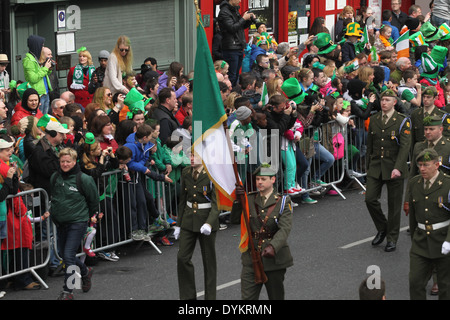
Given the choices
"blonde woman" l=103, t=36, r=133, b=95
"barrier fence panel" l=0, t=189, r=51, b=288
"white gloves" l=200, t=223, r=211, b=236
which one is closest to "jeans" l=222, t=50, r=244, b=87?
"blonde woman" l=103, t=36, r=133, b=95

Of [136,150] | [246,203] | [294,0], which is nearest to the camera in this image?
[246,203]

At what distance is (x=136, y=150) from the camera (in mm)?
12734

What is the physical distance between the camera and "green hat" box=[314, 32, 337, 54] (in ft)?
63.8

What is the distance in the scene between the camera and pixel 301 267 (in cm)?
1217

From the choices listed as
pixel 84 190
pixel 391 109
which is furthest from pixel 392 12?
pixel 84 190

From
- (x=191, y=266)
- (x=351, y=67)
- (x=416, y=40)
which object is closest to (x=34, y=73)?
(x=191, y=266)

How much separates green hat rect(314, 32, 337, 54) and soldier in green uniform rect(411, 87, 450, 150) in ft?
18.7

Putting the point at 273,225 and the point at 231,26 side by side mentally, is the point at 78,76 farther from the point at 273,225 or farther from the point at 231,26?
the point at 273,225

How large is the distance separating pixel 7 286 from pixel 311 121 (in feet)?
18.9

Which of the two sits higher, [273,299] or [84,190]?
[84,190]

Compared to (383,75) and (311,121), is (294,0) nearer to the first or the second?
(383,75)

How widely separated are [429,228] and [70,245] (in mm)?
3968

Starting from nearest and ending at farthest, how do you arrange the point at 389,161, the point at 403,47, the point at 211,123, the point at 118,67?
the point at 211,123 → the point at 389,161 → the point at 118,67 → the point at 403,47

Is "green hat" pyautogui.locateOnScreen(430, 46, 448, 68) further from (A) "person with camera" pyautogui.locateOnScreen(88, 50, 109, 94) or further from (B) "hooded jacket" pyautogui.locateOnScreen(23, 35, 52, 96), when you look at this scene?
(B) "hooded jacket" pyautogui.locateOnScreen(23, 35, 52, 96)
